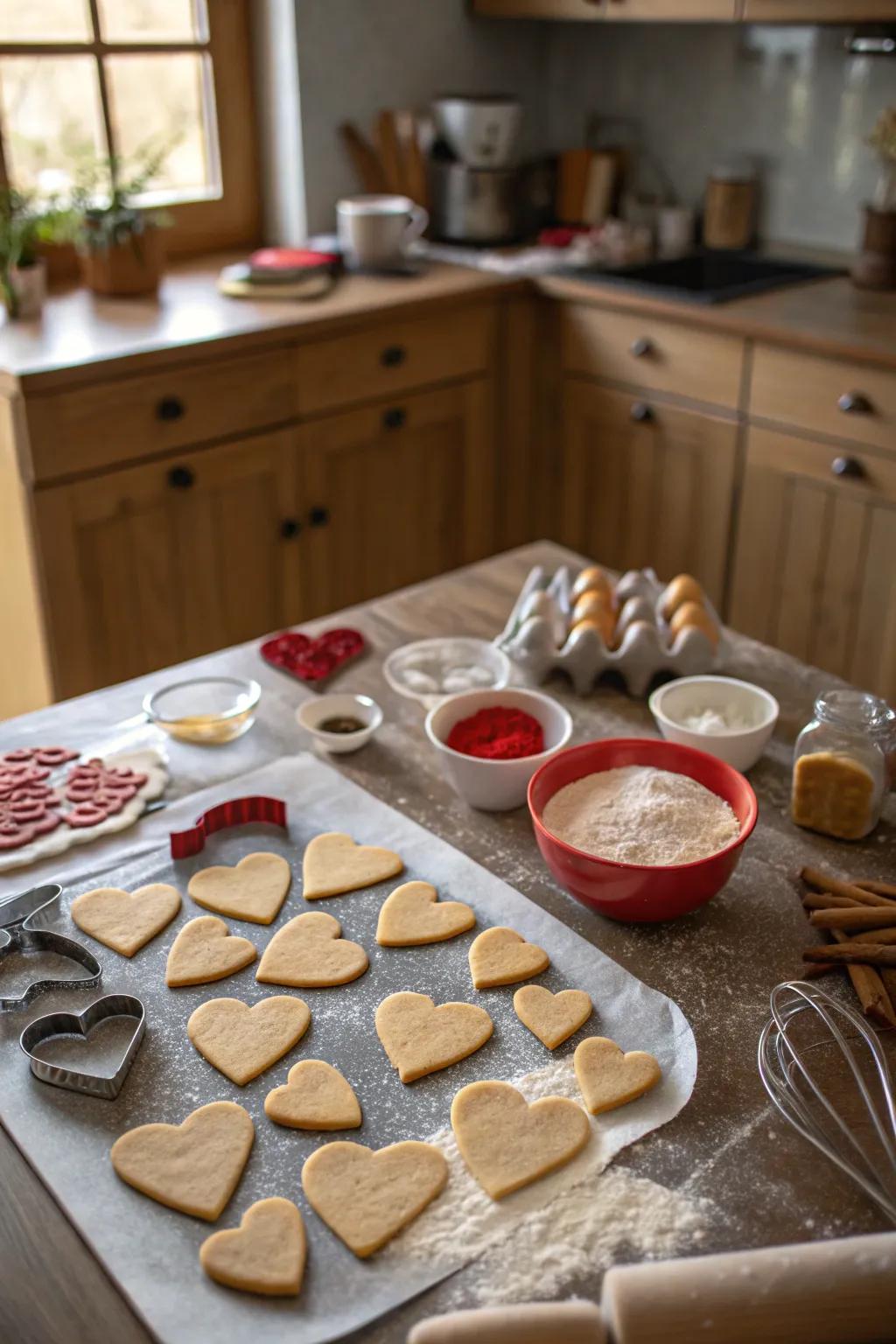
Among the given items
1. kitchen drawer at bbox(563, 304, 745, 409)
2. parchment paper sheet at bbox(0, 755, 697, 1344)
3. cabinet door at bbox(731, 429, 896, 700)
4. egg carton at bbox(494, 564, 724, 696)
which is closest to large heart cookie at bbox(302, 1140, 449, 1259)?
parchment paper sheet at bbox(0, 755, 697, 1344)

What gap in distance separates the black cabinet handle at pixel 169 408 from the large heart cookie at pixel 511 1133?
152 cm

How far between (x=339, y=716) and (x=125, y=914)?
0.33 metres

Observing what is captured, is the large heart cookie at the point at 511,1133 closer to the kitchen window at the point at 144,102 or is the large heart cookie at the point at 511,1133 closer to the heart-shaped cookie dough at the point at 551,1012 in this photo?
the heart-shaped cookie dough at the point at 551,1012

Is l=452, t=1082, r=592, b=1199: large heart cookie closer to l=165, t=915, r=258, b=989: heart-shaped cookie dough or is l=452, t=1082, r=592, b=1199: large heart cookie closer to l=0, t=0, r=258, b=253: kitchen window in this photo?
l=165, t=915, r=258, b=989: heart-shaped cookie dough

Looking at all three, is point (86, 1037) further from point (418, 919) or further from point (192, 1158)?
point (418, 919)

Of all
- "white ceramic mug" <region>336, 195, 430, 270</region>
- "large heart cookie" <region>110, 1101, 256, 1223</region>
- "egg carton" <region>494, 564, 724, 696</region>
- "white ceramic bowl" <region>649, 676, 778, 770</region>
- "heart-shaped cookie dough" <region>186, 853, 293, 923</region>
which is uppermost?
"white ceramic mug" <region>336, 195, 430, 270</region>

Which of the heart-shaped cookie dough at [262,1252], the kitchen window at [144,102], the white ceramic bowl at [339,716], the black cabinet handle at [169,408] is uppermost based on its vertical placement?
the kitchen window at [144,102]

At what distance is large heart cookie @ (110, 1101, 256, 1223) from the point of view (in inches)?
28.7

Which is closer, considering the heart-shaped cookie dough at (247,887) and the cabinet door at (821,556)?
the heart-shaped cookie dough at (247,887)

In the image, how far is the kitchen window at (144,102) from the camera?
7.55 ft

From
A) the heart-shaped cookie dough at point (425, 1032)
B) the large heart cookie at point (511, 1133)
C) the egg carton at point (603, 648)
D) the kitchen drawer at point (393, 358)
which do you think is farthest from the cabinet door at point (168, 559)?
the large heart cookie at point (511, 1133)

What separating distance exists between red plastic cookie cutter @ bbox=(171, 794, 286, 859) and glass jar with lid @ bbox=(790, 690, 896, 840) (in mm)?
457

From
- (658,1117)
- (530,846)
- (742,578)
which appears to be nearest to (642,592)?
(530,846)

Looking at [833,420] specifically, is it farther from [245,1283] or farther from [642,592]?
[245,1283]
